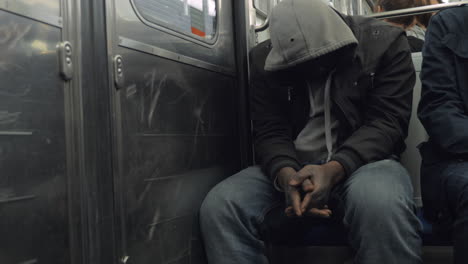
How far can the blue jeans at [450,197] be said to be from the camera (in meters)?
1.60

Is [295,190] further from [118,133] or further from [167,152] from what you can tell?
[118,133]

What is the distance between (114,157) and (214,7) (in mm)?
1064

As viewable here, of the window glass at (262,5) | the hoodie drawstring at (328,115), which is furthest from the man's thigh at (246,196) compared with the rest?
the window glass at (262,5)

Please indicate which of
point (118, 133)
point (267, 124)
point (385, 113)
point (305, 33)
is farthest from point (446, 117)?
point (118, 133)

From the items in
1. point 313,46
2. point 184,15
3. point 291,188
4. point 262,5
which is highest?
point 262,5

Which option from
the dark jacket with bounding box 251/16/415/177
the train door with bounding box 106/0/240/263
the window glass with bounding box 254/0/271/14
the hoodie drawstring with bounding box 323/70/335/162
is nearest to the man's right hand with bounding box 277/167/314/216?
the dark jacket with bounding box 251/16/415/177

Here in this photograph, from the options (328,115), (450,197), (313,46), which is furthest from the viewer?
(328,115)

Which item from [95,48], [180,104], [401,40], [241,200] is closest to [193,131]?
[180,104]

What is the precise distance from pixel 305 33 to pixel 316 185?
590 mm

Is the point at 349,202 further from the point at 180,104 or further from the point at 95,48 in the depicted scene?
the point at 95,48

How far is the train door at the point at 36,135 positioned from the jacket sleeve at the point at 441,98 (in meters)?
1.29

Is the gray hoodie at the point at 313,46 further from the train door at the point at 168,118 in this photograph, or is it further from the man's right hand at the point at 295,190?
the train door at the point at 168,118

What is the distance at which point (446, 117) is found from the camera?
1.87 meters

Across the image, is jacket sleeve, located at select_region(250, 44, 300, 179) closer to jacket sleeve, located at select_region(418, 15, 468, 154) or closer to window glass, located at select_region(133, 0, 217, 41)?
window glass, located at select_region(133, 0, 217, 41)
